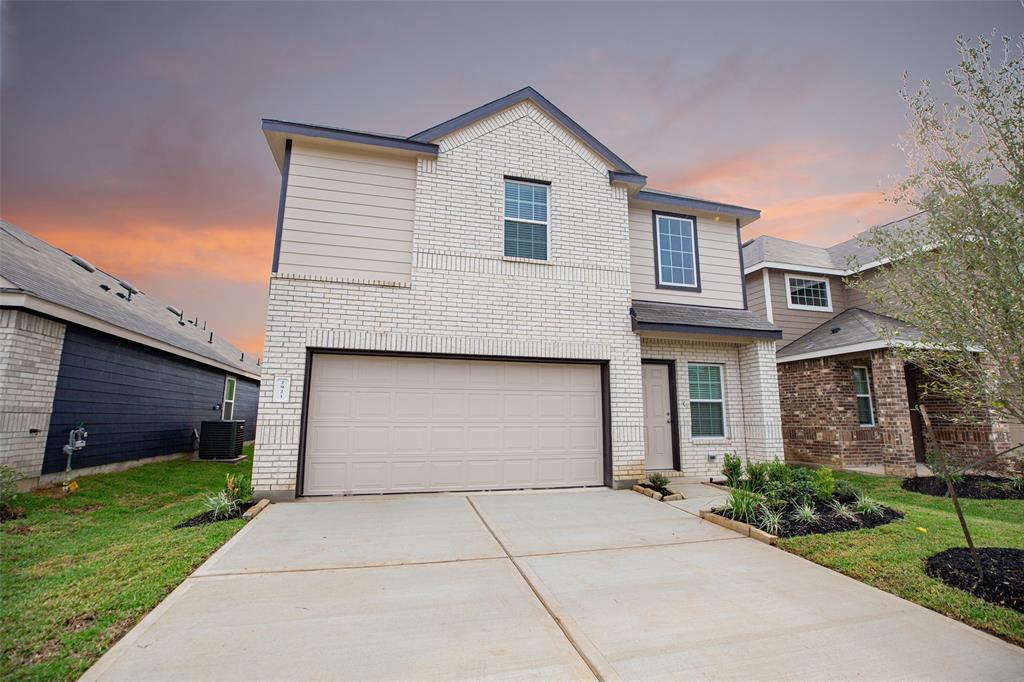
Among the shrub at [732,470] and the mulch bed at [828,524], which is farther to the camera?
the shrub at [732,470]

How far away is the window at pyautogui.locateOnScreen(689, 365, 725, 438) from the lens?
953 centimetres

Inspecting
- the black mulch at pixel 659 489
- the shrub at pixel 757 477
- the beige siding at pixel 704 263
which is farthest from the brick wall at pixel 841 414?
the black mulch at pixel 659 489

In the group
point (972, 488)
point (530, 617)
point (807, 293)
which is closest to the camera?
point (530, 617)

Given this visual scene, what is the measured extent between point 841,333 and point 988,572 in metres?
10.3

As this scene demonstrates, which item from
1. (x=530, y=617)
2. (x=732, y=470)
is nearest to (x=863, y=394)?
(x=732, y=470)

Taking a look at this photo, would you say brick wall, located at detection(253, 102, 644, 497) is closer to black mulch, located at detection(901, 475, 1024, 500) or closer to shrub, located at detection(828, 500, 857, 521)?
shrub, located at detection(828, 500, 857, 521)

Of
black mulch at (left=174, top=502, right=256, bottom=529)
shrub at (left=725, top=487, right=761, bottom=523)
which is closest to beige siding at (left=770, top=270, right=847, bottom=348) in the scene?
shrub at (left=725, top=487, right=761, bottom=523)

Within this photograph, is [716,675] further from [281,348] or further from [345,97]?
[345,97]

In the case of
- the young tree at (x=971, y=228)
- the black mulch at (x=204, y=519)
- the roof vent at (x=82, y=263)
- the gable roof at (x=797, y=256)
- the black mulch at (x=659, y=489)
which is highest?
the gable roof at (x=797, y=256)

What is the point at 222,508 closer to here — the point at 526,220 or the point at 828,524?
the point at 526,220

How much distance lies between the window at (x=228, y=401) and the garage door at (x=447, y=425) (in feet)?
41.0

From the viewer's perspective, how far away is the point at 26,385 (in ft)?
24.5

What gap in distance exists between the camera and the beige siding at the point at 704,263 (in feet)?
32.1

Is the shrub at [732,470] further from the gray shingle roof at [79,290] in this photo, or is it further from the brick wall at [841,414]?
the gray shingle roof at [79,290]
